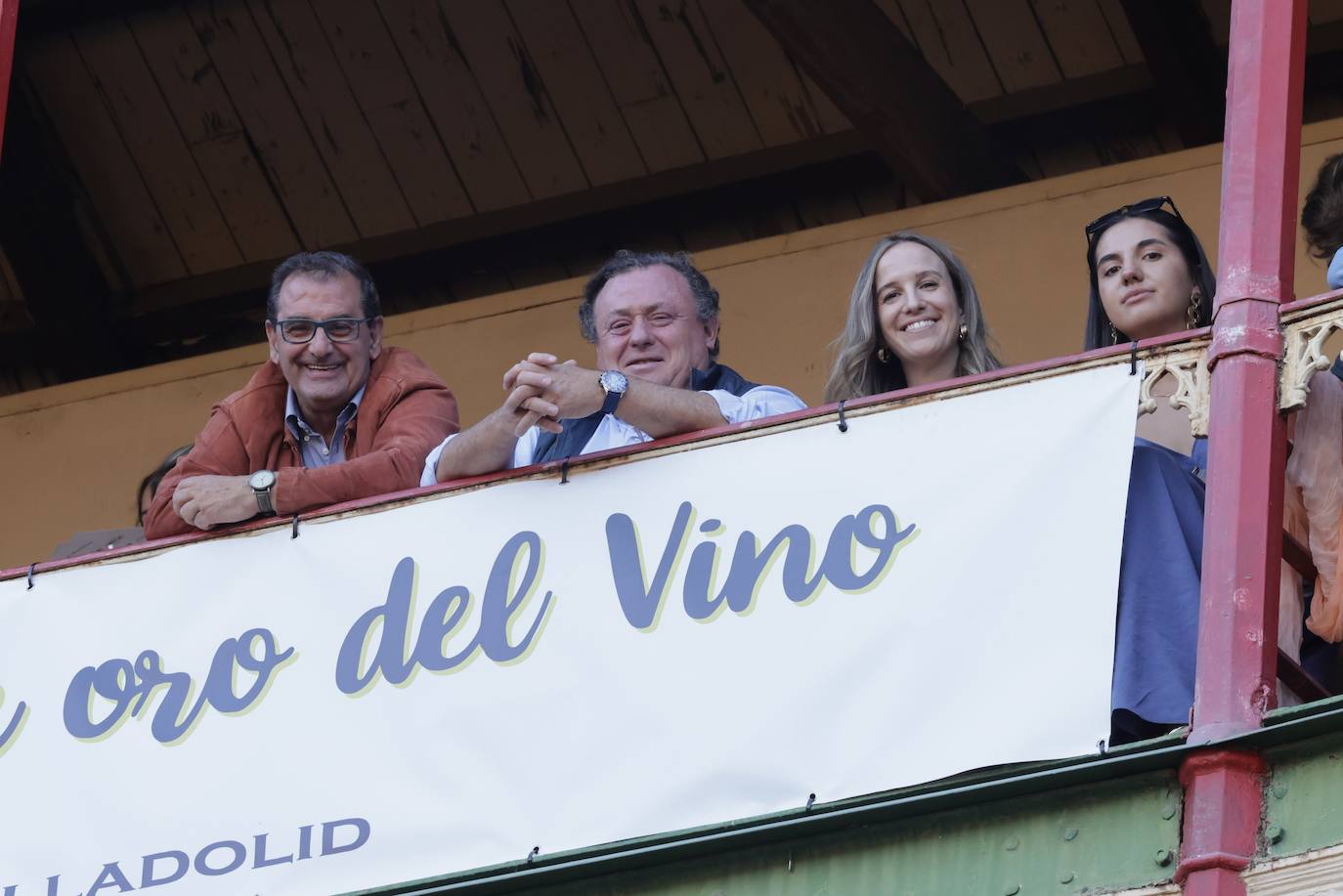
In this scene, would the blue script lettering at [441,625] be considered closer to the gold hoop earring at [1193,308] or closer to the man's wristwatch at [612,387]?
the man's wristwatch at [612,387]

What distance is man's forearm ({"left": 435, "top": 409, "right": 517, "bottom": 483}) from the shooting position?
556 centimetres

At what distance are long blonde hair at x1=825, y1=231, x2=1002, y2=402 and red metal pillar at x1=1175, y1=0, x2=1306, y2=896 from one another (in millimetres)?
870

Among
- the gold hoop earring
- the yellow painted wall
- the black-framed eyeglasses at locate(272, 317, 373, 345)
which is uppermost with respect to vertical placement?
the yellow painted wall

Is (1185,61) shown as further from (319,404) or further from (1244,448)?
(1244,448)

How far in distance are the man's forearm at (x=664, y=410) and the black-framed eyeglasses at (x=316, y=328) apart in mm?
1003

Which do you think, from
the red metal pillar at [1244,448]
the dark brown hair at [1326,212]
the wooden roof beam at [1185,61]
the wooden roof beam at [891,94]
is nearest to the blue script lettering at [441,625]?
the red metal pillar at [1244,448]

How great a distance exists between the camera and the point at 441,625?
5.46m

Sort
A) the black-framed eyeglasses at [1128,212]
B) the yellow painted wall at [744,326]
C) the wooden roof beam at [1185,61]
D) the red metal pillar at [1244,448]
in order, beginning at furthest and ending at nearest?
the wooden roof beam at [1185,61], the yellow painted wall at [744,326], the black-framed eyeglasses at [1128,212], the red metal pillar at [1244,448]

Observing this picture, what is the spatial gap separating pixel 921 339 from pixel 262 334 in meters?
4.76

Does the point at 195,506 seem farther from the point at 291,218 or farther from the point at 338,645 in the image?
the point at 291,218

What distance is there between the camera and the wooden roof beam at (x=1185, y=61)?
866 centimetres

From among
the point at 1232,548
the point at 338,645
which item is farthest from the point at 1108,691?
the point at 338,645

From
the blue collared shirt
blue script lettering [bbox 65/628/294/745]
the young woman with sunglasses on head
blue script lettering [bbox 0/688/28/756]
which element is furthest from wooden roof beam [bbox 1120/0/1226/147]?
blue script lettering [bbox 0/688/28/756]

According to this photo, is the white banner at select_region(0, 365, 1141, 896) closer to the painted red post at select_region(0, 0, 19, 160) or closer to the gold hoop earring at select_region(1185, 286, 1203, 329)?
the gold hoop earring at select_region(1185, 286, 1203, 329)
